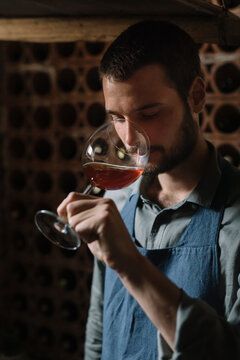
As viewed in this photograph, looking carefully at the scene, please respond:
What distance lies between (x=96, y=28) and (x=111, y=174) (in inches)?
14.0

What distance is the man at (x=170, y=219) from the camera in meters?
0.93

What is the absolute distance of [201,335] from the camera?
0.93 m

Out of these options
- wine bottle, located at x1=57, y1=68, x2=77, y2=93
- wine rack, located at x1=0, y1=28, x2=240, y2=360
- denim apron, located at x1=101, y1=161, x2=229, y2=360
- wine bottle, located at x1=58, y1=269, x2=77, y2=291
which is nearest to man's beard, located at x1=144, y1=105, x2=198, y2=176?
denim apron, located at x1=101, y1=161, x2=229, y2=360

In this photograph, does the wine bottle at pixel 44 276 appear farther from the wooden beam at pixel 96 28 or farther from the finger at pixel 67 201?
the finger at pixel 67 201

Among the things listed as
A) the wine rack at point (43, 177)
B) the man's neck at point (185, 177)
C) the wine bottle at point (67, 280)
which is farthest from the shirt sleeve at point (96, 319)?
the wine bottle at point (67, 280)

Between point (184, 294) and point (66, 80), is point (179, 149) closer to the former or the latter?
point (184, 294)

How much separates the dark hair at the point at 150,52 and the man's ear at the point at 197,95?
27 mm

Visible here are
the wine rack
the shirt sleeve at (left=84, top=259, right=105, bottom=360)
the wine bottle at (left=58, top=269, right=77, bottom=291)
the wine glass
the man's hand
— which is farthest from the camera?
the wine bottle at (left=58, top=269, right=77, bottom=291)

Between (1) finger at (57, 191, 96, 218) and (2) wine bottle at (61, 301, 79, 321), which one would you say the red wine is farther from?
(2) wine bottle at (61, 301, 79, 321)

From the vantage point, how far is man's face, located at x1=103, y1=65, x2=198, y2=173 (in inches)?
45.3

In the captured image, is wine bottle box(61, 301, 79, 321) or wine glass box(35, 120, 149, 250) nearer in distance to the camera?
wine glass box(35, 120, 149, 250)

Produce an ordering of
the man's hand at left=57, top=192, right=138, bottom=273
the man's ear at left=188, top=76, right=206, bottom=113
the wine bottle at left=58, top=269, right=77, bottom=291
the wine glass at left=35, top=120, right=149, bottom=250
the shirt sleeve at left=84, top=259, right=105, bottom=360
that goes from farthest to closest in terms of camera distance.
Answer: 1. the wine bottle at left=58, top=269, right=77, bottom=291
2. the shirt sleeve at left=84, top=259, right=105, bottom=360
3. the man's ear at left=188, top=76, right=206, bottom=113
4. the wine glass at left=35, top=120, right=149, bottom=250
5. the man's hand at left=57, top=192, right=138, bottom=273

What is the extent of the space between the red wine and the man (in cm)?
6

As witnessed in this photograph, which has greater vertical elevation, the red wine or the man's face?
the man's face
